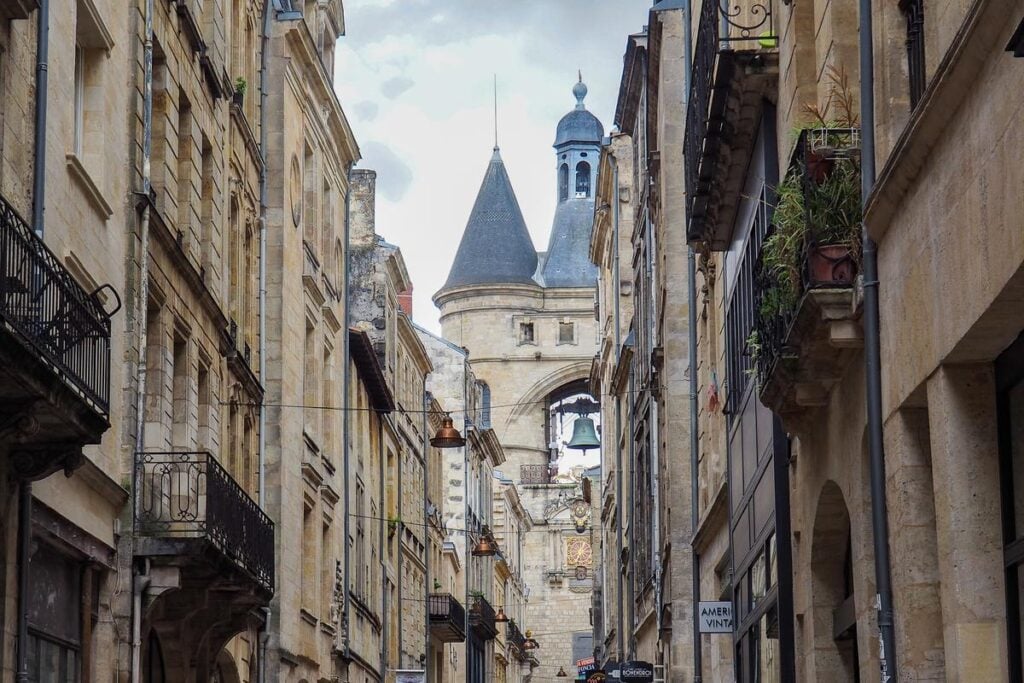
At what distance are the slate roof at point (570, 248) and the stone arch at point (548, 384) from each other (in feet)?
22.8

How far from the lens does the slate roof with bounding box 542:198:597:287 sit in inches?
4555

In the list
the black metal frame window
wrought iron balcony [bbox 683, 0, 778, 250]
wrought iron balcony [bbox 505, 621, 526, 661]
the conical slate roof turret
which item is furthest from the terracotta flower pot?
the conical slate roof turret

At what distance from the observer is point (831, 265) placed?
12.2 meters

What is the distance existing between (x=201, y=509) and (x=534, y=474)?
90.4 m

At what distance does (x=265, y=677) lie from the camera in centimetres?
2886

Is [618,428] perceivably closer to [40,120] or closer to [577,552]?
[40,120]

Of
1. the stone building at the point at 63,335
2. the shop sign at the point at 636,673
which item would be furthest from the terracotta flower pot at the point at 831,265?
the shop sign at the point at 636,673

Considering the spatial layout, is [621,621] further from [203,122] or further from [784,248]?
[784,248]

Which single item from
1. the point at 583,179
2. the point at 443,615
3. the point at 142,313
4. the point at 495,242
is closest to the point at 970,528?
the point at 142,313

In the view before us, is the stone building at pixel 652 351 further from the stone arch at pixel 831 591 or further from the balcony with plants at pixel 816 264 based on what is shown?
the balcony with plants at pixel 816 264

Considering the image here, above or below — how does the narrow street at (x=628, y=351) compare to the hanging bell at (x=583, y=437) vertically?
below

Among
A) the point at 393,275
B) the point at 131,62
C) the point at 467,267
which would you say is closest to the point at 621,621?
the point at 393,275

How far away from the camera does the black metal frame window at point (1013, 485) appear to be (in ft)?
32.5

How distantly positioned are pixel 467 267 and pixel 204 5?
87872 millimetres
